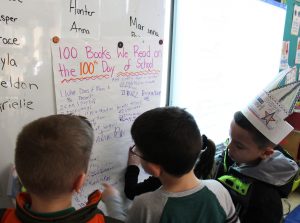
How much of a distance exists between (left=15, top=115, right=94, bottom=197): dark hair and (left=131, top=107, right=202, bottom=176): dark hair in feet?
0.86

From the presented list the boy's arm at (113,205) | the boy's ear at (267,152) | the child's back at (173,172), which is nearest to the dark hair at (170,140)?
the child's back at (173,172)

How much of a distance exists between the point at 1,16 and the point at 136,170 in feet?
2.88

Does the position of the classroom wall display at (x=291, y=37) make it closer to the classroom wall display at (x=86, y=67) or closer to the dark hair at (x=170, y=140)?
the classroom wall display at (x=86, y=67)

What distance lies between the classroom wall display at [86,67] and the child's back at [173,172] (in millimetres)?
392

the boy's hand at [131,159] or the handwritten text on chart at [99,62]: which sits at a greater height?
the handwritten text on chart at [99,62]

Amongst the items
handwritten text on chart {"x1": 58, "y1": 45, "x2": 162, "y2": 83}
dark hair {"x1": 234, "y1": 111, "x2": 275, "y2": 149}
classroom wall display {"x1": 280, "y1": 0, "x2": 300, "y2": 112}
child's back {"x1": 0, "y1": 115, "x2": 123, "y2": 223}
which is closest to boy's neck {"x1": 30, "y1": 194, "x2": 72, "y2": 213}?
child's back {"x1": 0, "y1": 115, "x2": 123, "y2": 223}

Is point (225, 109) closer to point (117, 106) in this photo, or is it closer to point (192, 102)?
point (192, 102)

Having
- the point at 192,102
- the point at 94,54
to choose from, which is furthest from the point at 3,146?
the point at 192,102

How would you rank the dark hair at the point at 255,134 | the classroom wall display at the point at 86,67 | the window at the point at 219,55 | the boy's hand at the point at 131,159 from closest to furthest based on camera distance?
the classroom wall display at the point at 86,67 → the dark hair at the point at 255,134 → the boy's hand at the point at 131,159 → the window at the point at 219,55

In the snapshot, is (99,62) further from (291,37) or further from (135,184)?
(291,37)

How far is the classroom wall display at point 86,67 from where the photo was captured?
108 centimetres

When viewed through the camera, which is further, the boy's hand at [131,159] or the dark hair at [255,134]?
the boy's hand at [131,159]

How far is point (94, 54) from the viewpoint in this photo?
1.28m

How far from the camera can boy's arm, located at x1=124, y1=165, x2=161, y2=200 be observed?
1.43 m
